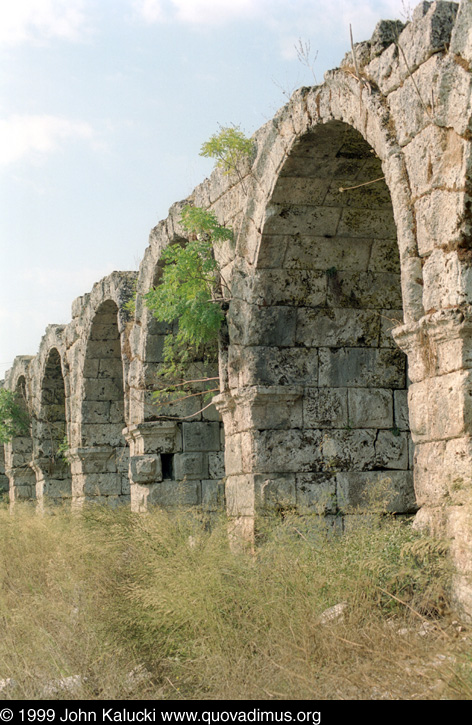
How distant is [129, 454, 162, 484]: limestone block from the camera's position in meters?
9.84

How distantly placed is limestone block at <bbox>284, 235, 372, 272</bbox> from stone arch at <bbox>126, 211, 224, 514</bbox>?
2603 mm

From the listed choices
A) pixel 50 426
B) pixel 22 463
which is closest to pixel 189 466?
pixel 50 426

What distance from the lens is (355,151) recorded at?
22.4ft

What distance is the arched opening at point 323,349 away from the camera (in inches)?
285

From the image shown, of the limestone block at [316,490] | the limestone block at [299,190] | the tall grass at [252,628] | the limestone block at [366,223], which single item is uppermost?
the limestone block at [299,190]

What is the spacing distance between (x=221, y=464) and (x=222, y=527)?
3074mm

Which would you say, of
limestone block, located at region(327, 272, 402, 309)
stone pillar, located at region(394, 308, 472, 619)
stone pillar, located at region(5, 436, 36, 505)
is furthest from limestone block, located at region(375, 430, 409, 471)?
stone pillar, located at region(5, 436, 36, 505)

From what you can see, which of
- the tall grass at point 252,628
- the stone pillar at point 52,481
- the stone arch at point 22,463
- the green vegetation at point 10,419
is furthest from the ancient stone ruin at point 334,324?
the stone arch at point 22,463

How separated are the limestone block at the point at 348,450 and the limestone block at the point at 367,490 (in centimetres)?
8

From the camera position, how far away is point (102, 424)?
13023mm

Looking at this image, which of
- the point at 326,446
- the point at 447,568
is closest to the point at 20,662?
the point at 447,568

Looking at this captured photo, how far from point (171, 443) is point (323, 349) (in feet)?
9.70

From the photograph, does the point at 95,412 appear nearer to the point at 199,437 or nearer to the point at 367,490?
the point at 199,437

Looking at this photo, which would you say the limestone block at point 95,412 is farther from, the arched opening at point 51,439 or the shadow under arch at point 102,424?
the arched opening at point 51,439
